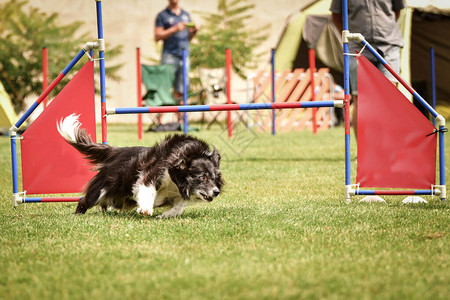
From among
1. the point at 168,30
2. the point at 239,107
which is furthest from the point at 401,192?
the point at 168,30

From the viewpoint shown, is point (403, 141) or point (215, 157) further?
point (403, 141)

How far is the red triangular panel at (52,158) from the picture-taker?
431 cm

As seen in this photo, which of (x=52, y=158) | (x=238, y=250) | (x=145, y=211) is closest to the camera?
(x=238, y=250)

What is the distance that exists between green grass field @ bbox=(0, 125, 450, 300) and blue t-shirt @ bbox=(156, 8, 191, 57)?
22.3ft

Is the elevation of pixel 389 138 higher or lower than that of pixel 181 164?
higher

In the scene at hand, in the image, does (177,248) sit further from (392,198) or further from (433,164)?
(392,198)

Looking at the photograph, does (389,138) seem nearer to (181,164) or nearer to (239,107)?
(239,107)

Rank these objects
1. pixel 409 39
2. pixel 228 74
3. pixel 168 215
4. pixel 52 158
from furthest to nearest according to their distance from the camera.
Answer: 1. pixel 409 39
2. pixel 228 74
3. pixel 52 158
4. pixel 168 215

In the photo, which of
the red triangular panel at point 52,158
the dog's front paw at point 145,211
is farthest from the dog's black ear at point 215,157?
the red triangular panel at point 52,158

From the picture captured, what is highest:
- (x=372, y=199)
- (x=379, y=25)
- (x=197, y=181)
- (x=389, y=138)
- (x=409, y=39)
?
(x=409, y=39)

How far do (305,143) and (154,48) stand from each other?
861 centimetres

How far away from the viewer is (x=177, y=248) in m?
2.99

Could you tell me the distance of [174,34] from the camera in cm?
1121

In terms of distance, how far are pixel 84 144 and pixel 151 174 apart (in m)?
0.60
